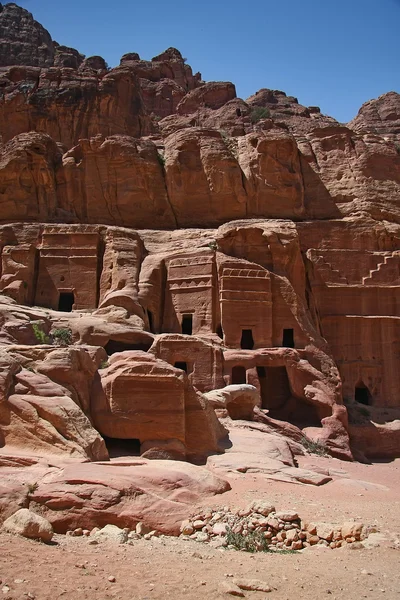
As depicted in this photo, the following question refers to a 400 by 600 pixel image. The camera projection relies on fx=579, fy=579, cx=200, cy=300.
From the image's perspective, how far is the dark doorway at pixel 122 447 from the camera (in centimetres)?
1634

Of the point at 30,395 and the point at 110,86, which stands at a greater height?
the point at 110,86

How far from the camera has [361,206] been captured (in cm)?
3694

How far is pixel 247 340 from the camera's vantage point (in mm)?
31078

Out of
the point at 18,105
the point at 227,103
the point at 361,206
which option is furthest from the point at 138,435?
the point at 227,103

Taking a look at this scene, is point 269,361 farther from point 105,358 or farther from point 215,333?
point 105,358

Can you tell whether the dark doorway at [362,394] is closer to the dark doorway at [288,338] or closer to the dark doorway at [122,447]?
the dark doorway at [288,338]

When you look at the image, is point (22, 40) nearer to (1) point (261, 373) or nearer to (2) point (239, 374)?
(1) point (261, 373)

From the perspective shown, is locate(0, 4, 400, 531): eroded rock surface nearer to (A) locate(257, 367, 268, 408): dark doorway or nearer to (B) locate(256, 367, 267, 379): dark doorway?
(A) locate(257, 367, 268, 408): dark doorway

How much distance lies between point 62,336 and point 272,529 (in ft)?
51.7

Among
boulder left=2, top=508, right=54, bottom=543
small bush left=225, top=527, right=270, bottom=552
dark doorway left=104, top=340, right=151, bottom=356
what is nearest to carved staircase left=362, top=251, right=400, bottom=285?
dark doorway left=104, top=340, right=151, bottom=356

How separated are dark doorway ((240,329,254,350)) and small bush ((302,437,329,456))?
24.2 feet

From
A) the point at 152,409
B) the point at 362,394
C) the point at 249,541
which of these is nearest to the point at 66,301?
the point at 362,394

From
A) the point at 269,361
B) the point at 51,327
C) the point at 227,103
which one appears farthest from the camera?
the point at 227,103

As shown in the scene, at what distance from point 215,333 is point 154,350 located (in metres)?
4.67
